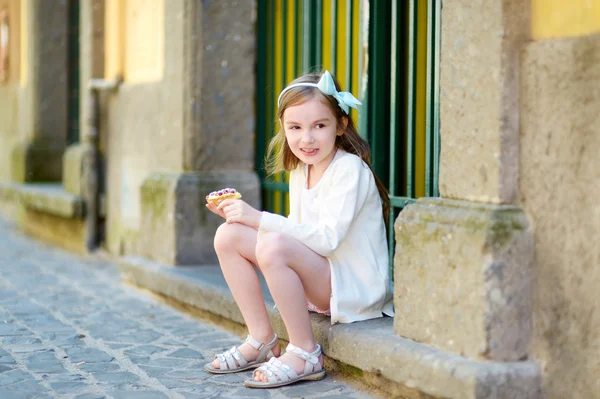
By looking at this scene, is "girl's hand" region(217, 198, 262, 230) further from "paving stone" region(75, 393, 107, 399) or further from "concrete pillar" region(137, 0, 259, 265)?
"concrete pillar" region(137, 0, 259, 265)

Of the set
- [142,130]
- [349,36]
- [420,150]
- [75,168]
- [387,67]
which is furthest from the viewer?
[75,168]

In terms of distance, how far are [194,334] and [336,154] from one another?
4.34ft

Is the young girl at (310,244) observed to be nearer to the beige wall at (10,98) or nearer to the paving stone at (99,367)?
the paving stone at (99,367)

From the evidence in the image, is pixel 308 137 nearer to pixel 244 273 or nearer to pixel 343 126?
pixel 343 126

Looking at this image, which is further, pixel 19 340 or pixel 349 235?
pixel 19 340

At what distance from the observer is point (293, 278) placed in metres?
3.26

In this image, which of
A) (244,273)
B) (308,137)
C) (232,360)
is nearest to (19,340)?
(232,360)

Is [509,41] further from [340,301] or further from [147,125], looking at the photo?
[147,125]

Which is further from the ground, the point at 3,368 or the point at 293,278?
the point at 293,278

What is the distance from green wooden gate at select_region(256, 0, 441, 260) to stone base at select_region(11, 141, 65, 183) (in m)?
4.49

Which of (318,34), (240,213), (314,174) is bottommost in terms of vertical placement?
(240,213)

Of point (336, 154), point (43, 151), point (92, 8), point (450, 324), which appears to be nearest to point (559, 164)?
point (450, 324)

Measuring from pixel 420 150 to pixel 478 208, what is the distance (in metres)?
1.31

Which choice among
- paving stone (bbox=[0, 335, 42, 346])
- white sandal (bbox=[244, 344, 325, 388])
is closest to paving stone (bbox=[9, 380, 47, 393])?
paving stone (bbox=[0, 335, 42, 346])
